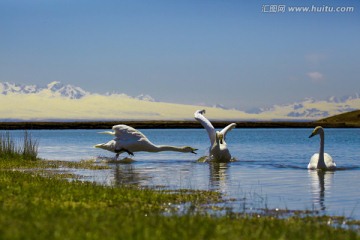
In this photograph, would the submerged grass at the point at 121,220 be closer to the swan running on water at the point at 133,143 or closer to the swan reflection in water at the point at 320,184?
the swan reflection in water at the point at 320,184

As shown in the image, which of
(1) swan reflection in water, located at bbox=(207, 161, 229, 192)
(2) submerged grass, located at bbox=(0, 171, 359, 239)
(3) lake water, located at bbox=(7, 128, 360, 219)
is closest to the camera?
(2) submerged grass, located at bbox=(0, 171, 359, 239)

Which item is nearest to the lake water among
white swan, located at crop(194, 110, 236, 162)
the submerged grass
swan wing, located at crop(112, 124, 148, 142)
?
white swan, located at crop(194, 110, 236, 162)

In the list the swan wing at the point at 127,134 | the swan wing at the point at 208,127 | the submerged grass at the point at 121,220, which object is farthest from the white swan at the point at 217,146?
the submerged grass at the point at 121,220

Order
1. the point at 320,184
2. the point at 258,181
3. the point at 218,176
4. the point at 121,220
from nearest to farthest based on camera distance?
the point at 121,220, the point at 320,184, the point at 258,181, the point at 218,176

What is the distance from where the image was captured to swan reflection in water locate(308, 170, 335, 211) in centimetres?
1825

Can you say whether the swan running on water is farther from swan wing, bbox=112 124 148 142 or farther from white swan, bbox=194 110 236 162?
white swan, bbox=194 110 236 162

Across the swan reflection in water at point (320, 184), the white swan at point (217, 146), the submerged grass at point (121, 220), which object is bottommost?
the swan reflection in water at point (320, 184)

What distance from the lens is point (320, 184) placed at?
23016mm

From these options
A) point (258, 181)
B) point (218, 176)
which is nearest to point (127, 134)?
point (218, 176)

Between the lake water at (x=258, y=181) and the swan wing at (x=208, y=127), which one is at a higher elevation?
the swan wing at (x=208, y=127)

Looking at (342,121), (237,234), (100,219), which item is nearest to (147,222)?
(100,219)

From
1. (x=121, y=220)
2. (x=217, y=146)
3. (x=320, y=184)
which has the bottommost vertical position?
(x=320, y=184)

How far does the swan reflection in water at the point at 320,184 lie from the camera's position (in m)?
18.2

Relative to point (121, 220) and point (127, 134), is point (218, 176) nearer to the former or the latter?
point (127, 134)
